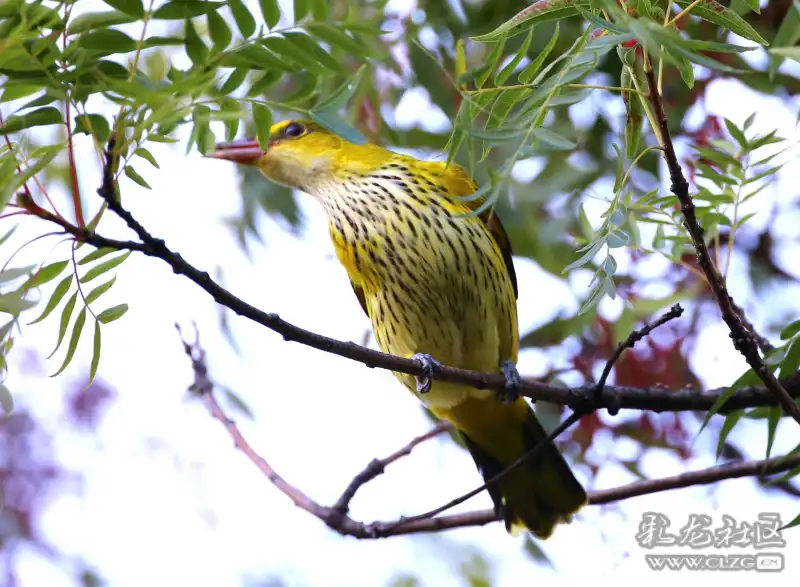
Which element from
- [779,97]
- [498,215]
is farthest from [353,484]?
[779,97]

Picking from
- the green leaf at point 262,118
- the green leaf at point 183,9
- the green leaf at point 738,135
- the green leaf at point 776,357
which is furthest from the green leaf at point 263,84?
the green leaf at point 776,357

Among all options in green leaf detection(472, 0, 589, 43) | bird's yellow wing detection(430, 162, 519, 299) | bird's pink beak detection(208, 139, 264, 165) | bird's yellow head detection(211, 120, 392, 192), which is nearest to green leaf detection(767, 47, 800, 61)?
green leaf detection(472, 0, 589, 43)

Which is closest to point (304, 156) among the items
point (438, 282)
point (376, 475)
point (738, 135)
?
point (438, 282)

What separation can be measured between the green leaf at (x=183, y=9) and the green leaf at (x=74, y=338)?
49cm

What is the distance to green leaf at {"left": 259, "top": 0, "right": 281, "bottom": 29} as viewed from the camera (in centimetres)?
151

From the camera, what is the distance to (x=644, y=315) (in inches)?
109

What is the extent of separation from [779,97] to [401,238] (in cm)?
122

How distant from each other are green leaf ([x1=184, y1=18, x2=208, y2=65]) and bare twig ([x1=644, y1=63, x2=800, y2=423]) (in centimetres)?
68

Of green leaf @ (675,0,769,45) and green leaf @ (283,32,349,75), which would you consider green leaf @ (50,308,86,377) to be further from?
green leaf @ (675,0,769,45)

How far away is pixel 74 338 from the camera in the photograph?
5.07 feet

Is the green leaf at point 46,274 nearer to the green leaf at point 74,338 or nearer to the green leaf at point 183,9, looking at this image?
the green leaf at point 74,338

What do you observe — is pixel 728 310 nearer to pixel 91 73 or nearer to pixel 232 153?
pixel 91 73

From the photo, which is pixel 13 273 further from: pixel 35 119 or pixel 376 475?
pixel 376 475

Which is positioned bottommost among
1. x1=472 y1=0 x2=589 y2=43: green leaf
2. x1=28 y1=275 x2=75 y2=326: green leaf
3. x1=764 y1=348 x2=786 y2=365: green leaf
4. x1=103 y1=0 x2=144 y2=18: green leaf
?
x1=764 y1=348 x2=786 y2=365: green leaf
